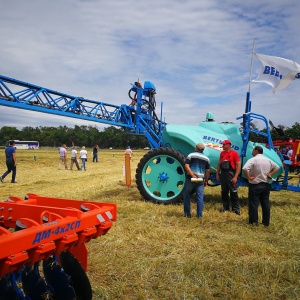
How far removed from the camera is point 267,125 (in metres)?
7.20

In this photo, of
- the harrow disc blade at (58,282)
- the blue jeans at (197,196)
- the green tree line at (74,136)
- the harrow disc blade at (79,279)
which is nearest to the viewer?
the harrow disc blade at (58,282)

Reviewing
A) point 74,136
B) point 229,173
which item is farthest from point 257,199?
point 74,136

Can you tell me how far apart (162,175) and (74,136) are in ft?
332

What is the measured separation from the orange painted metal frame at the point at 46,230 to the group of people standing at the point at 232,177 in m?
3.15

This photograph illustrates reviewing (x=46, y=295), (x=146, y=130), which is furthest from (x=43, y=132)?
(x=46, y=295)

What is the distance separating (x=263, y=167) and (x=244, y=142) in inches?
63.1

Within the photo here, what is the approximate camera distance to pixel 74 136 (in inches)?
4146

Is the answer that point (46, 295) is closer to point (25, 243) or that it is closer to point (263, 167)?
point (25, 243)

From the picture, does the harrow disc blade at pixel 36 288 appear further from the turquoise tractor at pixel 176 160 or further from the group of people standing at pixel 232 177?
the turquoise tractor at pixel 176 160

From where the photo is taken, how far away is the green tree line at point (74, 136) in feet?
324

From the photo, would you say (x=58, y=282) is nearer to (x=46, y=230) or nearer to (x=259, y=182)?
(x=46, y=230)

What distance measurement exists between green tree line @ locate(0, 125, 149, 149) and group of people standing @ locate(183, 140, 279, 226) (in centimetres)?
8176

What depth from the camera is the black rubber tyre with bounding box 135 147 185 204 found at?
737cm

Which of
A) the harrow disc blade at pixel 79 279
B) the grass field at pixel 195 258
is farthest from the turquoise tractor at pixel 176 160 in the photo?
the harrow disc blade at pixel 79 279
